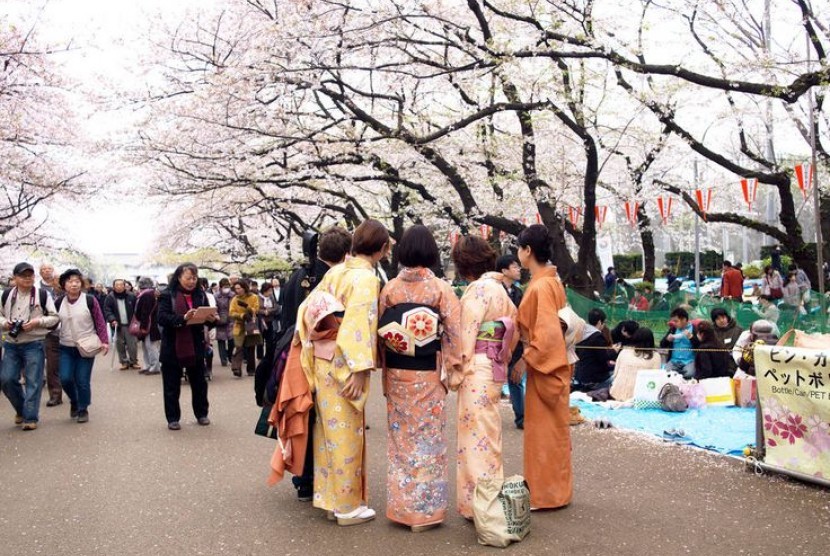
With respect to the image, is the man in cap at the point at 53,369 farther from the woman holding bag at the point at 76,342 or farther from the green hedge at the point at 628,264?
the green hedge at the point at 628,264

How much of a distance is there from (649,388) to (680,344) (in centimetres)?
129

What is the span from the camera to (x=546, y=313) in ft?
16.0

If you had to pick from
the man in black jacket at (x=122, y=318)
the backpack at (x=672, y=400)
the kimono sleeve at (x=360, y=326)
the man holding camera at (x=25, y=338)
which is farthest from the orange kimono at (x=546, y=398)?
the man in black jacket at (x=122, y=318)

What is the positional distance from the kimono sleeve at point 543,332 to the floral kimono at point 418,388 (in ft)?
1.73

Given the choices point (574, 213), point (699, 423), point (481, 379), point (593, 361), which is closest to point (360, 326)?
point (481, 379)

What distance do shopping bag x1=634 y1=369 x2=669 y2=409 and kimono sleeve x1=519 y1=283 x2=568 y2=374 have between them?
3922 millimetres

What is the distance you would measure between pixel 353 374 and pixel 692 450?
3.37m

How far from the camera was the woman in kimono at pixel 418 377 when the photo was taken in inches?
180

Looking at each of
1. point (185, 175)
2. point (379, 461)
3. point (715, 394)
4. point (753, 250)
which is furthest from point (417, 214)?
point (753, 250)

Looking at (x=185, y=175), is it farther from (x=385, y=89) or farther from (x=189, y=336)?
(x=189, y=336)

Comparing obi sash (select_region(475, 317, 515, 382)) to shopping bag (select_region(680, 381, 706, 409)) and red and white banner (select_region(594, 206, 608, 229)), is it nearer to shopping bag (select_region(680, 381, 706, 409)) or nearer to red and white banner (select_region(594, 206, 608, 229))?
shopping bag (select_region(680, 381, 706, 409))

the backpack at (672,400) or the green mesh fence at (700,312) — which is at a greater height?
the green mesh fence at (700,312)

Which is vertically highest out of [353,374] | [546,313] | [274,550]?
[546,313]

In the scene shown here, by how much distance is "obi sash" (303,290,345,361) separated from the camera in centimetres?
475
